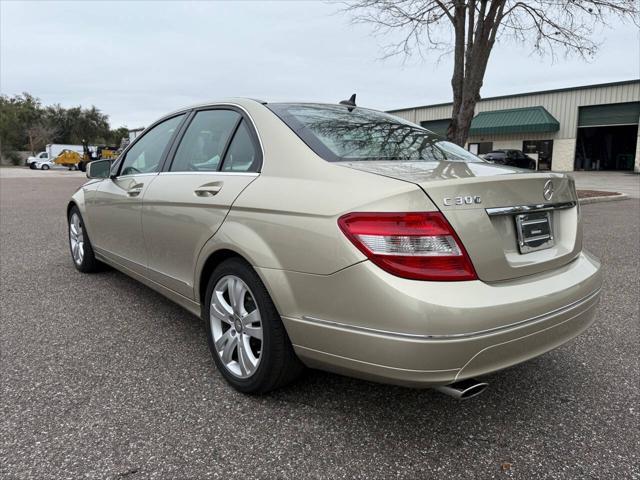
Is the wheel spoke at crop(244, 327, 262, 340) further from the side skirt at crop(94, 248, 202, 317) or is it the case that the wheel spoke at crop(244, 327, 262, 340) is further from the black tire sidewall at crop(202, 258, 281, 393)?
the side skirt at crop(94, 248, 202, 317)

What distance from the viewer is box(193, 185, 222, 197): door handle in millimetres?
2748

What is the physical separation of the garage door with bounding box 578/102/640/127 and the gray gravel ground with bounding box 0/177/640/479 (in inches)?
1329

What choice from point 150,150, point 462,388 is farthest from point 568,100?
point 462,388

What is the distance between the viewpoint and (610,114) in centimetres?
3228

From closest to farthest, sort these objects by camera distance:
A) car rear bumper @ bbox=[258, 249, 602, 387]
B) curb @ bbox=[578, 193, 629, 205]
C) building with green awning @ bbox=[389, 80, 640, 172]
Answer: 1. car rear bumper @ bbox=[258, 249, 602, 387]
2. curb @ bbox=[578, 193, 629, 205]
3. building with green awning @ bbox=[389, 80, 640, 172]

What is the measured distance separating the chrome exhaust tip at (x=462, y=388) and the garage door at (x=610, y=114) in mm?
35723

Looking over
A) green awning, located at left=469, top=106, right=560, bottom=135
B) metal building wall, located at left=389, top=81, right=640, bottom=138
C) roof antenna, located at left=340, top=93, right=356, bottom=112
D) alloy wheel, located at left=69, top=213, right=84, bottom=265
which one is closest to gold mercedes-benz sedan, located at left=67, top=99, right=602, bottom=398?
roof antenna, located at left=340, top=93, right=356, bottom=112

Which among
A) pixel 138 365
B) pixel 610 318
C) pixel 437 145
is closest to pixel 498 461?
pixel 437 145

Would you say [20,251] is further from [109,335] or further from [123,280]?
[109,335]

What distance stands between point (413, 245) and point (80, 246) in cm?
417

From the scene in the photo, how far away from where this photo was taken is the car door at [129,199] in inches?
142

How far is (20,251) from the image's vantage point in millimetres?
6336

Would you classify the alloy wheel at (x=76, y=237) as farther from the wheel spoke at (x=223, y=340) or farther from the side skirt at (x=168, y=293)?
the wheel spoke at (x=223, y=340)

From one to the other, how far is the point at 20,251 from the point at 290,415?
5.38 metres
